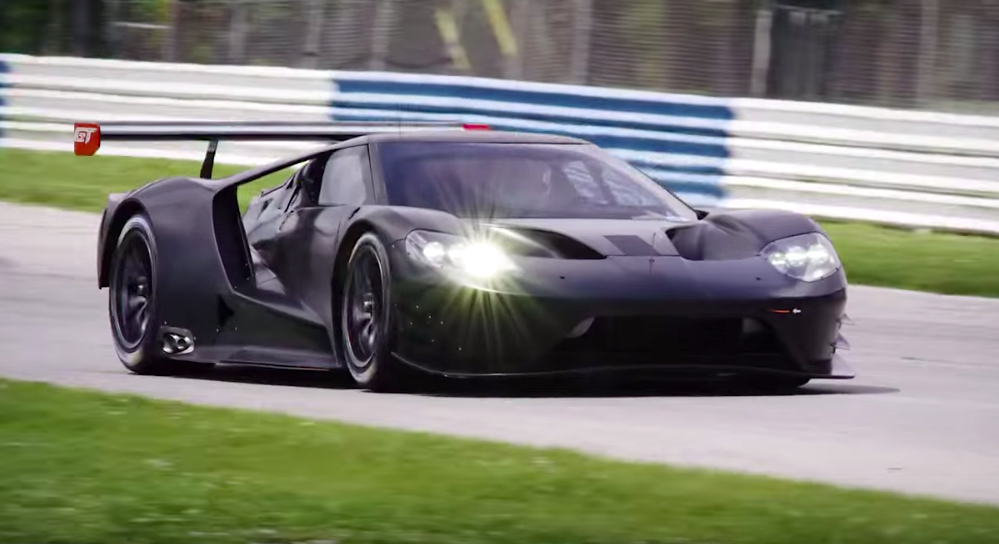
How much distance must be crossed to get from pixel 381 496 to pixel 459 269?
2046 millimetres

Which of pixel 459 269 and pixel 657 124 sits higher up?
pixel 459 269

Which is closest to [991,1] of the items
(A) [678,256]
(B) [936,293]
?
(B) [936,293]

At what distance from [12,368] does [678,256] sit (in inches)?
114

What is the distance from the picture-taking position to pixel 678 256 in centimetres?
763

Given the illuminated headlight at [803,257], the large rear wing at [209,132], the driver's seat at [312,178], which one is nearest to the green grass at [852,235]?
the large rear wing at [209,132]

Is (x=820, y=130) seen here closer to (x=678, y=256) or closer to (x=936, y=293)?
(x=936, y=293)

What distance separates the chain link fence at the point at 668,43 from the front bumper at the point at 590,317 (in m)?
9.16

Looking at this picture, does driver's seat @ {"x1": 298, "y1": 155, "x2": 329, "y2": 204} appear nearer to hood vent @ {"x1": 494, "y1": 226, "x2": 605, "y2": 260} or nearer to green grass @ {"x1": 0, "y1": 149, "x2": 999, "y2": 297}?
hood vent @ {"x1": 494, "y1": 226, "x2": 605, "y2": 260}

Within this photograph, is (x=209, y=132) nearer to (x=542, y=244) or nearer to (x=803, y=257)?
(x=542, y=244)

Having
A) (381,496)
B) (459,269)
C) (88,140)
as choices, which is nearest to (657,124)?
(88,140)

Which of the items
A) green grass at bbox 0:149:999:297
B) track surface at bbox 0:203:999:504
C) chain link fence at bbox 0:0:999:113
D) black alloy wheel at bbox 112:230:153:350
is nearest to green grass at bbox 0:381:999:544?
track surface at bbox 0:203:999:504

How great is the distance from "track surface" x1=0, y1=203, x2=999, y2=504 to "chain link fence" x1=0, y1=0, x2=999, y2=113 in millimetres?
5730

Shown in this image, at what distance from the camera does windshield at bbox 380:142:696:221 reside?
804 cm

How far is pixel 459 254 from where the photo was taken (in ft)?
24.5
